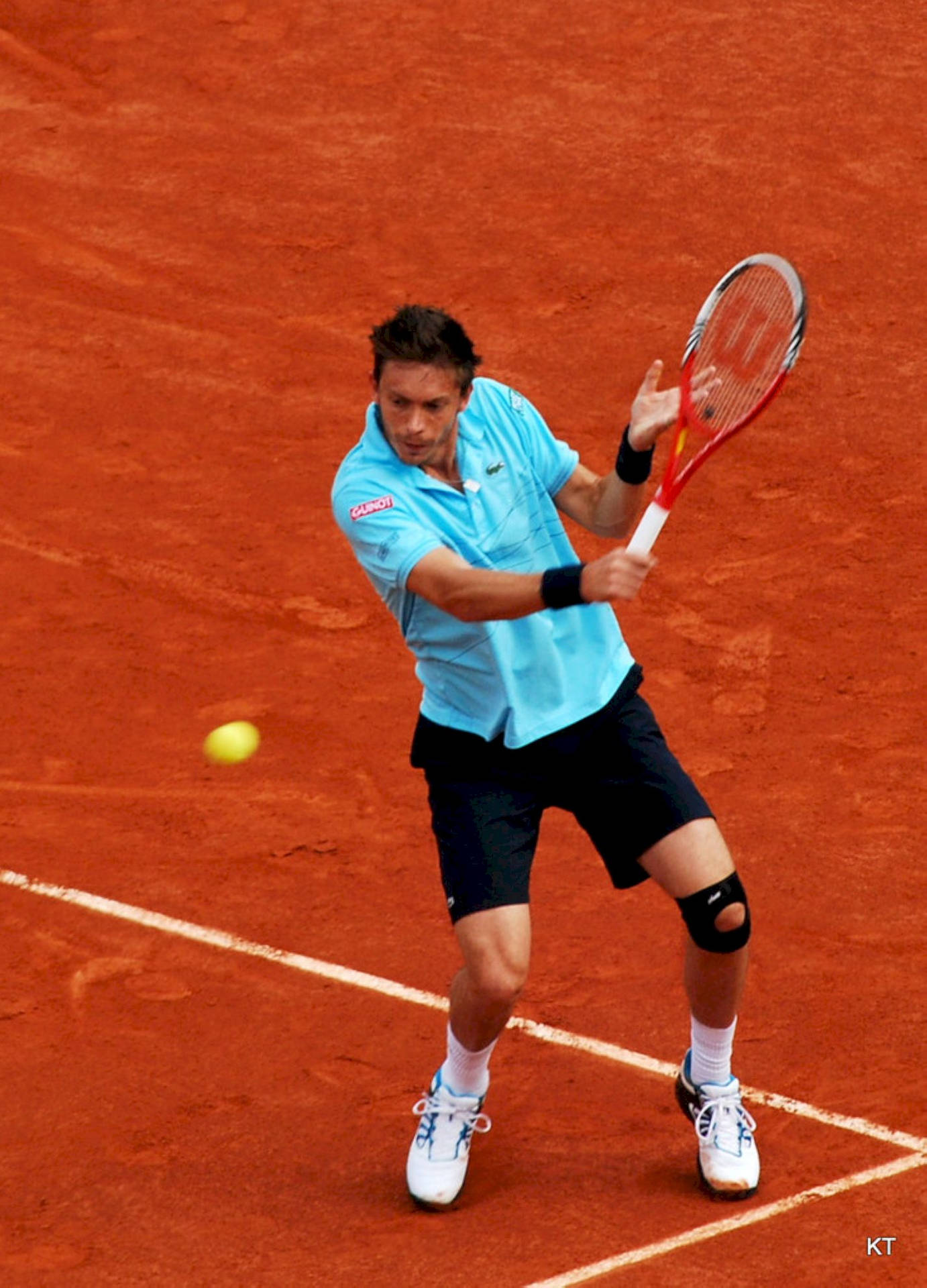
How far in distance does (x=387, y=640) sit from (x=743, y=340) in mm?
3471

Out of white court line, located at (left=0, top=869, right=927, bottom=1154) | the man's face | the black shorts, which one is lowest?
white court line, located at (left=0, top=869, right=927, bottom=1154)

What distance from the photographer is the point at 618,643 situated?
18.0ft

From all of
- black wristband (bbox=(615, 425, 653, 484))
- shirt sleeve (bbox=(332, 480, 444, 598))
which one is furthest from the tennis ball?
black wristband (bbox=(615, 425, 653, 484))

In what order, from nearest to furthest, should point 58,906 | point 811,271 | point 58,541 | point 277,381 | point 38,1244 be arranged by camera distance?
point 38,1244
point 58,906
point 58,541
point 277,381
point 811,271

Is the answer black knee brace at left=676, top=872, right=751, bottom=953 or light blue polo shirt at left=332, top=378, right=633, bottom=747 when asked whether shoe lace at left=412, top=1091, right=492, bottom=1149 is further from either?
light blue polo shirt at left=332, top=378, right=633, bottom=747

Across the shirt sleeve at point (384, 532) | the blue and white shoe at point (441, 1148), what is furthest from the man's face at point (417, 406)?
the blue and white shoe at point (441, 1148)

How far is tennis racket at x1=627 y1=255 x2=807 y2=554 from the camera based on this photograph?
521 cm

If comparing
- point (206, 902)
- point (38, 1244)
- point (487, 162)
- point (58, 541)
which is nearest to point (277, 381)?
point (58, 541)

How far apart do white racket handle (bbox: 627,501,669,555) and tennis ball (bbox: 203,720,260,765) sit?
337cm

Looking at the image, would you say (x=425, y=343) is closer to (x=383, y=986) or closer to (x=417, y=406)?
(x=417, y=406)

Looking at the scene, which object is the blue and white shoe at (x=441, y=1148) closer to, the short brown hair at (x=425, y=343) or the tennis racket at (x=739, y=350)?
the tennis racket at (x=739, y=350)

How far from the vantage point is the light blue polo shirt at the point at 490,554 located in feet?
16.7

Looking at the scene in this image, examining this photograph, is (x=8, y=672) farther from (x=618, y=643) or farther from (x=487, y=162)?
(x=487, y=162)

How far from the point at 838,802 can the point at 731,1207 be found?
245cm
